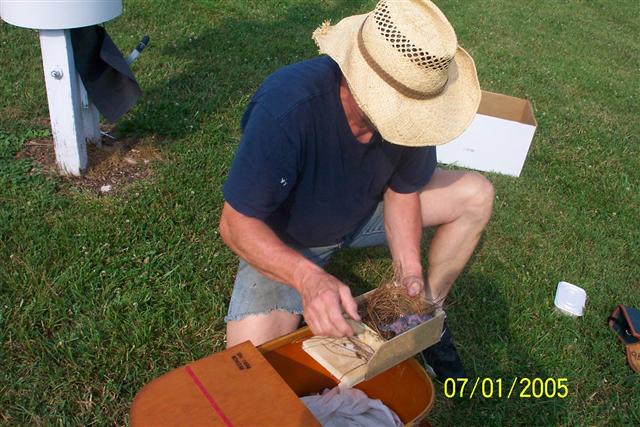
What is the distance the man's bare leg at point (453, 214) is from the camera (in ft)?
9.11

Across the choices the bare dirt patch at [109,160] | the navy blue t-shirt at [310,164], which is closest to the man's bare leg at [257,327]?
the navy blue t-shirt at [310,164]

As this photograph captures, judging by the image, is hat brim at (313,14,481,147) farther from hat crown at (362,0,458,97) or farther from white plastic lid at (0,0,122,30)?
white plastic lid at (0,0,122,30)

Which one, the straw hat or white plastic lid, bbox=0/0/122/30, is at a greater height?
the straw hat

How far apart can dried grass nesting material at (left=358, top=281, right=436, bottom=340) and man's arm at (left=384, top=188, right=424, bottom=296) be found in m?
0.18

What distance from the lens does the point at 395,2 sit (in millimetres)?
1948

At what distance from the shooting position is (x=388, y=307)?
89.6 inches

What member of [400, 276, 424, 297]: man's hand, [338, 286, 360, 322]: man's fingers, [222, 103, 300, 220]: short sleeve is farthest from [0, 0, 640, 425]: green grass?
[338, 286, 360, 322]: man's fingers

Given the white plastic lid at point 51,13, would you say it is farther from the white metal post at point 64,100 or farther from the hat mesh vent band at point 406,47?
the hat mesh vent band at point 406,47

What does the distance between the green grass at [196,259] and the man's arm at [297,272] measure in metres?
0.80

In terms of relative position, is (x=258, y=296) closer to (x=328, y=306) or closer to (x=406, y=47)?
(x=328, y=306)

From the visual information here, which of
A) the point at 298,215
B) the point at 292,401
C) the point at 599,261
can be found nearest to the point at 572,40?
the point at 599,261

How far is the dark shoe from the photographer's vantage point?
2.83 meters

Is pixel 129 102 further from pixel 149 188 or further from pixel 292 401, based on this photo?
pixel 292 401

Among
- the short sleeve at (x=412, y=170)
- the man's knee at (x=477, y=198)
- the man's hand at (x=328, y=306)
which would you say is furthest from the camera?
the man's knee at (x=477, y=198)
